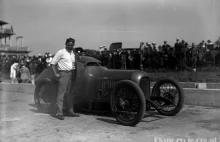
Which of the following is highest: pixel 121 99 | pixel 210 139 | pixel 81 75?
pixel 81 75

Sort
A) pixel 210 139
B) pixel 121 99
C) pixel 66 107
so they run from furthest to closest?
pixel 66 107, pixel 121 99, pixel 210 139

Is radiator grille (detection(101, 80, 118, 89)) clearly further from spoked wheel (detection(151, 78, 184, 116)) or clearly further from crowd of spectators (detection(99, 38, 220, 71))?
crowd of spectators (detection(99, 38, 220, 71))

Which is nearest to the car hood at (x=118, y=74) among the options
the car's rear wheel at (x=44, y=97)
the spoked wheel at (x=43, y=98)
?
the car's rear wheel at (x=44, y=97)

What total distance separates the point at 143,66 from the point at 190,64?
7.99ft

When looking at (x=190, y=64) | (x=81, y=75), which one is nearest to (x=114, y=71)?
(x=81, y=75)

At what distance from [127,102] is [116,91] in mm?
350

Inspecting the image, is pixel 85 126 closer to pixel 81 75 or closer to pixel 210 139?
pixel 81 75

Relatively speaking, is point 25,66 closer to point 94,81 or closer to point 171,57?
point 171,57

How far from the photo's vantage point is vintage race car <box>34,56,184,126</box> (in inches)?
207

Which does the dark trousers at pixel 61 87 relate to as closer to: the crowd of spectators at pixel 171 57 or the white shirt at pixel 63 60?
the white shirt at pixel 63 60

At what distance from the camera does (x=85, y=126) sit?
5.00m

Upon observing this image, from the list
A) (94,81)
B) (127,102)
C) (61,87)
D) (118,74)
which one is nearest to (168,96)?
(118,74)

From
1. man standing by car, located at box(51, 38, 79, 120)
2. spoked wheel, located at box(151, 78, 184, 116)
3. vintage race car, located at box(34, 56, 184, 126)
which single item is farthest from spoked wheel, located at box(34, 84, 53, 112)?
spoked wheel, located at box(151, 78, 184, 116)

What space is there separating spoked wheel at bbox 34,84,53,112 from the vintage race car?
0.40 feet
